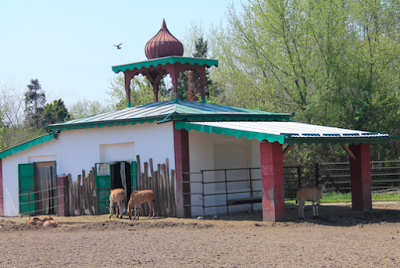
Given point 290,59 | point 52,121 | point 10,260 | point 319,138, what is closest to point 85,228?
A: point 10,260

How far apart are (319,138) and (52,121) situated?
37.8 m

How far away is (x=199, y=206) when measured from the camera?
14.8 metres

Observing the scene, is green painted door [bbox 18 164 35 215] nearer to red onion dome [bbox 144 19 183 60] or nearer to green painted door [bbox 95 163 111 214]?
green painted door [bbox 95 163 111 214]

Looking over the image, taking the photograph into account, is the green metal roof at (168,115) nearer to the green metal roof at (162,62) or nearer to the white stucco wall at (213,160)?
the white stucco wall at (213,160)

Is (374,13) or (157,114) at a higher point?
(374,13)

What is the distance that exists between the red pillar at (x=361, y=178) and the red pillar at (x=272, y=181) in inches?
141

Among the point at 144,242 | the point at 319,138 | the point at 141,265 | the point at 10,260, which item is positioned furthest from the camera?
the point at 319,138

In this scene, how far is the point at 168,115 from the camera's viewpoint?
14.7m

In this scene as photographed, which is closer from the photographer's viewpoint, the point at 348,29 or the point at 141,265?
the point at 141,265

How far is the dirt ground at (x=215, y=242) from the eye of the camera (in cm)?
848

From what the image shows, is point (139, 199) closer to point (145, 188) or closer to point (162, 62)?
point (145, 188)

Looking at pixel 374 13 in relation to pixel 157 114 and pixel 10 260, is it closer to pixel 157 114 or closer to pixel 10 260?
pixel 157 114

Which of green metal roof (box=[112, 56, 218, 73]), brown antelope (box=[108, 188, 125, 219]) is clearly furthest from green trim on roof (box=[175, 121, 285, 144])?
green metal roof (box=[112, 56, 218, 73])

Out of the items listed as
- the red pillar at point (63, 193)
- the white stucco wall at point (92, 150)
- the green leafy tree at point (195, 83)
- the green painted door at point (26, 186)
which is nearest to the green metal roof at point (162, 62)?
the white stucco wall at point (92, 150)
